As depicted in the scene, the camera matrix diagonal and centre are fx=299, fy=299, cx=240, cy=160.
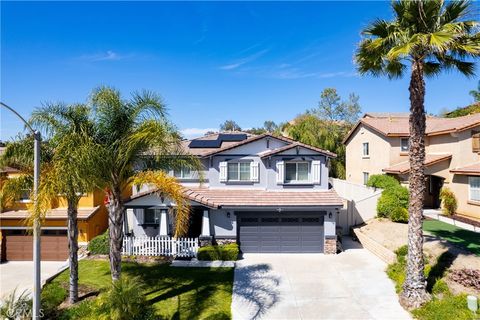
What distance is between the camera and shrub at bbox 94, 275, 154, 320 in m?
9.06

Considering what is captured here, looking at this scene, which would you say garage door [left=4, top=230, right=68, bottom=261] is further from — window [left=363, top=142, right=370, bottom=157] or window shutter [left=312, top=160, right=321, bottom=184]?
window [left=363, top=142, right=370, bottom=157]

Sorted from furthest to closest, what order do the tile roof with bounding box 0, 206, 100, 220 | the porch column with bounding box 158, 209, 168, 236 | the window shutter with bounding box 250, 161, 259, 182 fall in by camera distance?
1. the window shutter with bounding box 250, 161, 259, 182
2. the tile roof with bounding box 0, 206, 100, 220
3. the porch column with bounding box 158, 209, 168, 236

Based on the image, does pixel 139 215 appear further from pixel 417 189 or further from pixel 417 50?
pixel 417 50

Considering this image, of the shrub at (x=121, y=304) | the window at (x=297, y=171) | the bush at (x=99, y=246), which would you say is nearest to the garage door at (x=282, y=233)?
the window at (x=297, y=171)

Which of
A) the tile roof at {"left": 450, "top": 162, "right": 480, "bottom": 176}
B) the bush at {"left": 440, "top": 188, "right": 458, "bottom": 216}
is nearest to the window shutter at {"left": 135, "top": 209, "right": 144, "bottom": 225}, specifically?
the bush at {"left": 440, "top": 188, "right": 458, "bottom": 216}

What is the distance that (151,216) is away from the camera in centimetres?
1956

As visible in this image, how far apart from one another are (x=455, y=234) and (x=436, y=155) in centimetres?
885

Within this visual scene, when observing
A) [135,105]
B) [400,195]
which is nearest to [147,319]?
[135,105]

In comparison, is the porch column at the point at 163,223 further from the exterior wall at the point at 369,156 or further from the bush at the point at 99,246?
the exterior wall at the point at 369,156

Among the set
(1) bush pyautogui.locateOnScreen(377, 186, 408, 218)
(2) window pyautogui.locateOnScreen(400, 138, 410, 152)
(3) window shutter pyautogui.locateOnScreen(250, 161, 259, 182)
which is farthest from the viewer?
(2) window pyautogui.locateOnScreen(400, 138, 410, 152)

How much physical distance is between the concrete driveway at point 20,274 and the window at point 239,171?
11.1m

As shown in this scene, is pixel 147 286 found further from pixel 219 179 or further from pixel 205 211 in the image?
pixel 219 179

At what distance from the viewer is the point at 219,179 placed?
19844 millimetres

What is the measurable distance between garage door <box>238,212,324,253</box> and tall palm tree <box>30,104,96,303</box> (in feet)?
31.8
